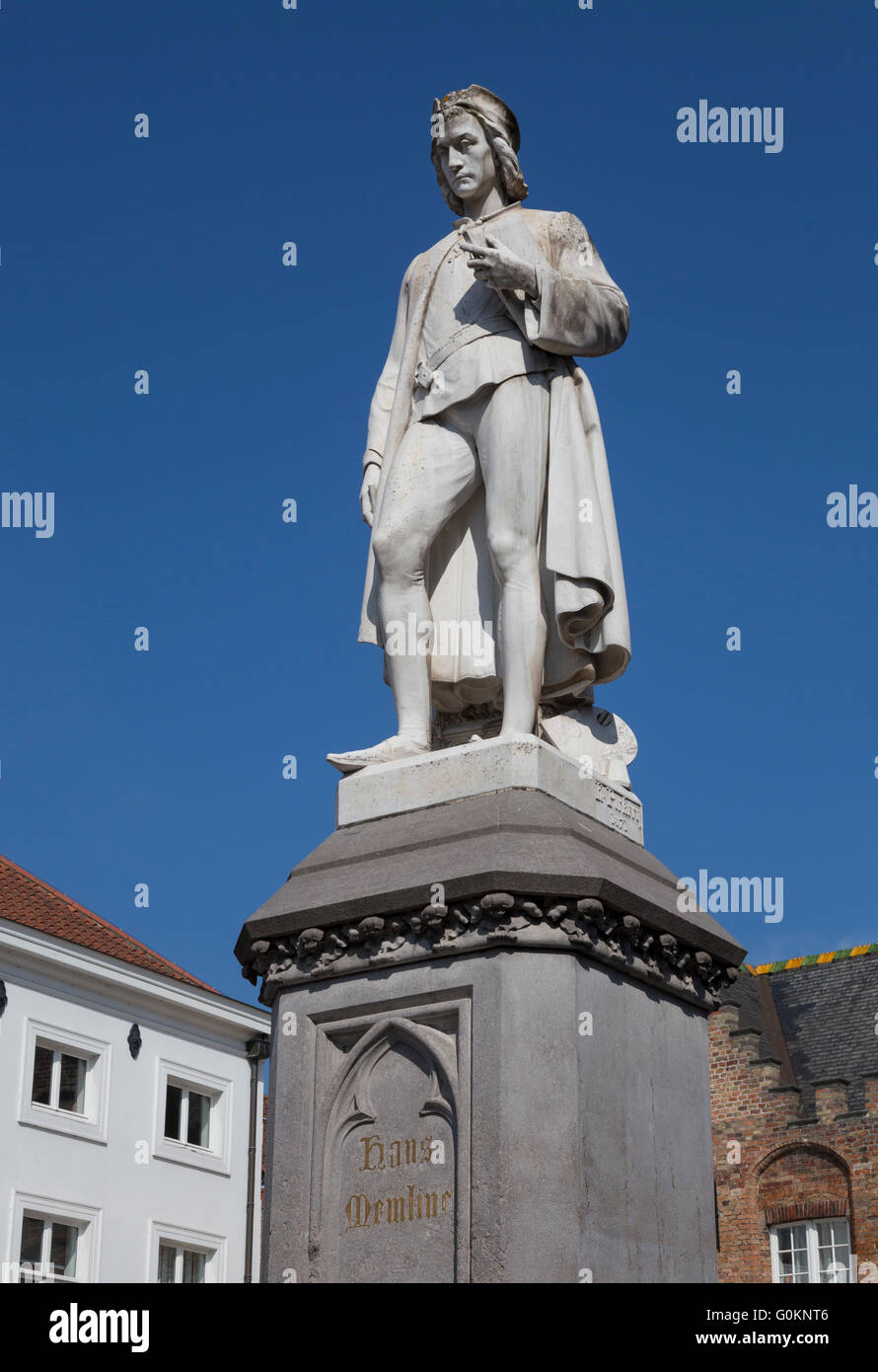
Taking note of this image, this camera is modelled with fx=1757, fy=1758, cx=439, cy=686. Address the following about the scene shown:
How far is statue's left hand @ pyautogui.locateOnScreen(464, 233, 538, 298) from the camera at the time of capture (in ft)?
26.2

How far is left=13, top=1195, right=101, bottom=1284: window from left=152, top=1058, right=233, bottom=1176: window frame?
2348mm

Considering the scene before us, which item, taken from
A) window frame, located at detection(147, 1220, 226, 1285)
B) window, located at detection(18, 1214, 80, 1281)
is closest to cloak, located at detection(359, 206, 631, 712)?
window, located at detection(18, 1214, 80, 1281)

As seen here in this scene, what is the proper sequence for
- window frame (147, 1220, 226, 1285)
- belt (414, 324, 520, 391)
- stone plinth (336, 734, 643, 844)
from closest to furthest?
stone plinth (336, 734, 643, 844) < belt (414, 324, 520, 391) < window frame (147, 1220, 226, 1285)

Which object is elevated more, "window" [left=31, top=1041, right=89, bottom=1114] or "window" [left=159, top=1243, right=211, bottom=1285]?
"window" [left=31, top=1041, right=89, bottom=1114]

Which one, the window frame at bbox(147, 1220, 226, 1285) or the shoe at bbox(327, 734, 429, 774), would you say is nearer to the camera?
the shoe at bbox(327, 734, 429, 774)

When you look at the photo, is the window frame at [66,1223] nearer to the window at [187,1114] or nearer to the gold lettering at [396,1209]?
the window at [187,1114]

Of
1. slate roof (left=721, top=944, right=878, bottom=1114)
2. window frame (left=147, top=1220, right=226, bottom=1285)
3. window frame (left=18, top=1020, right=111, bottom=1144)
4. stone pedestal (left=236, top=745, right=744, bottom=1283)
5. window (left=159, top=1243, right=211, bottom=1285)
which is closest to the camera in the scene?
stone pedestal (left=236, top=745, right=744, bottom=1283)

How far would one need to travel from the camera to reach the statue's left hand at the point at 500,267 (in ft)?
26.2

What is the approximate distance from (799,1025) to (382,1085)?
3451cm

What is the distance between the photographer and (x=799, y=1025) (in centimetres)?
4012

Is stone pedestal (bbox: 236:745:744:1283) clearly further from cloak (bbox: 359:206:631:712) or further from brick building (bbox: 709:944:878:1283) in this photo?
brick building (bbox: 709:944:878:1283)

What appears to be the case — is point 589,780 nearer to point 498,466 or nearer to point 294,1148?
point 498,466

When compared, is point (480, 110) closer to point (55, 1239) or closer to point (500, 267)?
point (500, 267)
